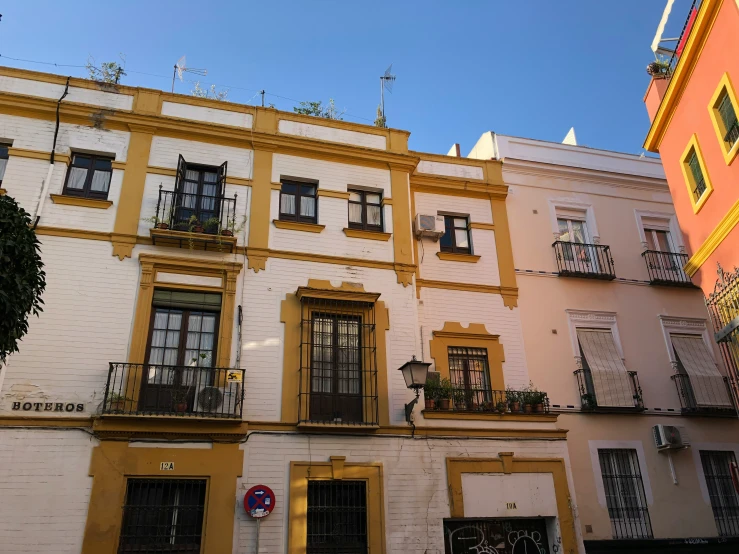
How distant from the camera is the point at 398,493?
11969 millimetres

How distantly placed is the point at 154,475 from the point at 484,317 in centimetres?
808

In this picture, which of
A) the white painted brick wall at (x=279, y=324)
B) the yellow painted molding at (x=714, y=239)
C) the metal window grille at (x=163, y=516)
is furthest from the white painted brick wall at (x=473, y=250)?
the metal window grille at (x=163, y=516)

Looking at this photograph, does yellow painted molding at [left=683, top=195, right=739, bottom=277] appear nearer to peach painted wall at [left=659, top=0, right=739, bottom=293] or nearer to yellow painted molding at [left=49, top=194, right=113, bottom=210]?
peach painted wall at [left=659, top=0, right=739, bottom=293]

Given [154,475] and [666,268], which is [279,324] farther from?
[666,268]

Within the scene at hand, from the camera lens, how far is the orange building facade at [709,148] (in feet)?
32.6

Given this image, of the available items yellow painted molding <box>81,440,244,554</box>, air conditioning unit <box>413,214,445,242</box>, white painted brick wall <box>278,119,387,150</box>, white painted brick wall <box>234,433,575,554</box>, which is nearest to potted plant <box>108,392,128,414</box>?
yellow painted molding <box>81,440,244,554</box>

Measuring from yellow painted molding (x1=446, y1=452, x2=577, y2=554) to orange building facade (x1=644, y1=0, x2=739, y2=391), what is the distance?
4.06 meters

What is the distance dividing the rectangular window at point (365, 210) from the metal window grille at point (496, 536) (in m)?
6.75

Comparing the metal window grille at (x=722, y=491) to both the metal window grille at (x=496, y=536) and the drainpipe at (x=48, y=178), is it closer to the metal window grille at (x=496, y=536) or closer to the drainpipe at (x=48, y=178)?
the metal window grille at (x=496, y=536)

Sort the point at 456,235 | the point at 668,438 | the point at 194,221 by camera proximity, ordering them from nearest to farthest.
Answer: the point at 194,221
the point at 668,438
the point at 456,235

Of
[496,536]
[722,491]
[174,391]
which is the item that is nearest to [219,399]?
[174,391]

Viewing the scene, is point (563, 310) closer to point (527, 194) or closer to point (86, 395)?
point (527, 194)

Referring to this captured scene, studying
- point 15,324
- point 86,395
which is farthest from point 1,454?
point 15,324

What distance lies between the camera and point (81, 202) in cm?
1286
